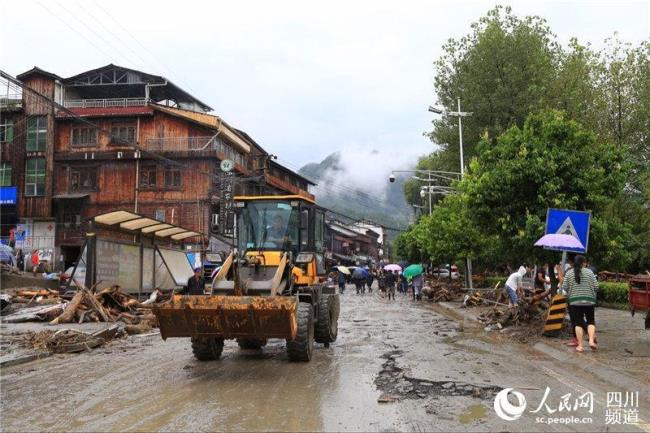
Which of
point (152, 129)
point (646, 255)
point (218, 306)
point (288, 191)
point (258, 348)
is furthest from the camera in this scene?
point (288, 191)

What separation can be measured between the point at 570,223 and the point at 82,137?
44330mm

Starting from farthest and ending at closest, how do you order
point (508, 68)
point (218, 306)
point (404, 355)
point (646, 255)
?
point (508, 68) < point (646, 255) < point (404, 355) < point (218, 306)

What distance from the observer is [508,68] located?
112 ft

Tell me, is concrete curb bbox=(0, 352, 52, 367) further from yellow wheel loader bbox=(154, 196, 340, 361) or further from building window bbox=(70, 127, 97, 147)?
building window bbox=(70, 127, 97, 147)

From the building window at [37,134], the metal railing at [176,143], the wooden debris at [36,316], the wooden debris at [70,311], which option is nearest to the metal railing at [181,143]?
the metal railing at [176,143]

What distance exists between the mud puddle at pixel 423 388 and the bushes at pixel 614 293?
48.4 ft

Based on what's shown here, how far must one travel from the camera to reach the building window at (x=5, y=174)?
47344 mm

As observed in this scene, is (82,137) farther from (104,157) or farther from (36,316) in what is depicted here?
(36,316)

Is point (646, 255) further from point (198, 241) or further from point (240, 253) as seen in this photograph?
point (198, 241)

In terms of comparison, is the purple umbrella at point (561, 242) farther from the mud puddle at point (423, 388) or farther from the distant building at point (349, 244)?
the distant building at point (349, 244)

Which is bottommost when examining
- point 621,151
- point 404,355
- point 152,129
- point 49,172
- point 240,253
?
point 404,355

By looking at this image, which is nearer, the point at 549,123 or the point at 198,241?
the point at 549,123

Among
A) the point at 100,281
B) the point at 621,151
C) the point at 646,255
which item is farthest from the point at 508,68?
the point at 100,281

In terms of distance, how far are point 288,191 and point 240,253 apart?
174 ft
